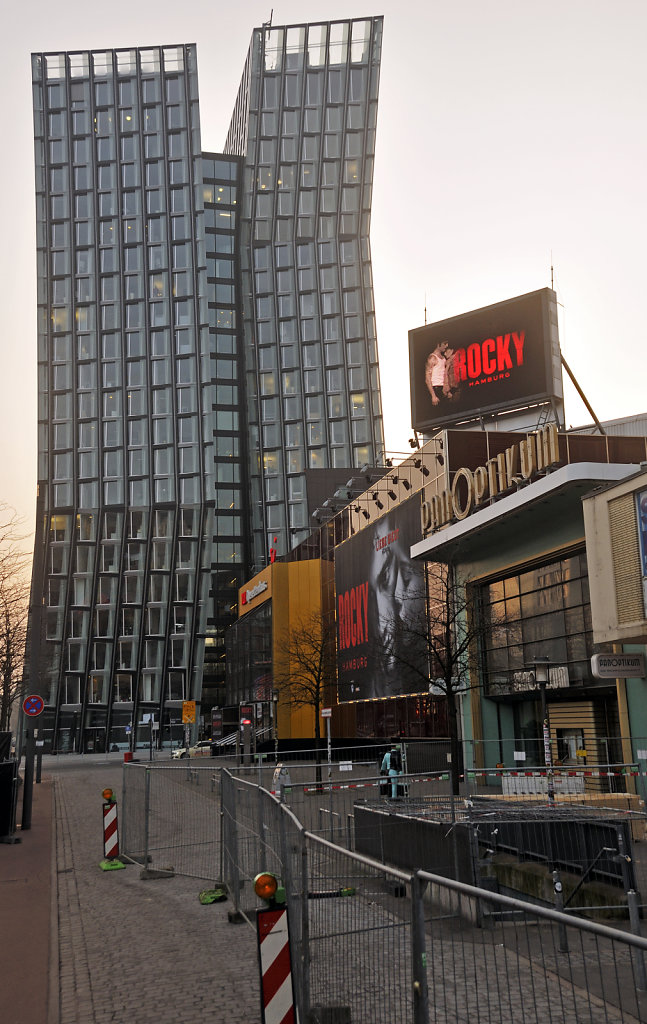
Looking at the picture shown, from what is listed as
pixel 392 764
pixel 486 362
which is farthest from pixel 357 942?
pixel 486 362

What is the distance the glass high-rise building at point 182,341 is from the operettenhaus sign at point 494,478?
62.9m

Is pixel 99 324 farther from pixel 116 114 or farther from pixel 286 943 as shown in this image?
pixel 286 943

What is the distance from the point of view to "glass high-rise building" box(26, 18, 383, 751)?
9331 cm

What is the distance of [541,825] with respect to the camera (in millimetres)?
12000

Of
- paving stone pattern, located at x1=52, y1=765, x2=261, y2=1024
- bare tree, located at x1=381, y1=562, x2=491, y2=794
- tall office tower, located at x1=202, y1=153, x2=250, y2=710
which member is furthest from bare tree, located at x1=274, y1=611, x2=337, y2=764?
paving stone pattern, located at x1=52, y1=765, x2=261, y2=1024

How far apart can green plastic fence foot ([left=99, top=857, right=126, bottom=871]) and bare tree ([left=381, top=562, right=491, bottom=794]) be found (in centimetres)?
1085

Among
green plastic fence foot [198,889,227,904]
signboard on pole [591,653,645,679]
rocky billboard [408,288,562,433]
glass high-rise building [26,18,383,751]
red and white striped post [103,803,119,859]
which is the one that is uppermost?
glass high-rise building [26,18,383,751]

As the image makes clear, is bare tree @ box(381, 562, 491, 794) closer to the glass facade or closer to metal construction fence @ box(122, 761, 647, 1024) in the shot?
the glass facade

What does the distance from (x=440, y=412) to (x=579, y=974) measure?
3950 centimetres

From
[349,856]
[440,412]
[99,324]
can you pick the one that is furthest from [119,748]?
[349,856]

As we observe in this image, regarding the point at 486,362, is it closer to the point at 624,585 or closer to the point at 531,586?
the point at 531,586

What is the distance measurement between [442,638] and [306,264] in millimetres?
78018

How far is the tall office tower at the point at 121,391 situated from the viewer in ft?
299

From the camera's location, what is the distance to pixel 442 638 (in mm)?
32469
